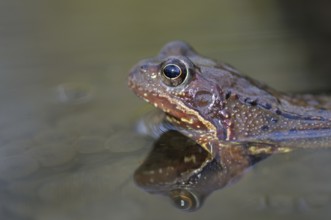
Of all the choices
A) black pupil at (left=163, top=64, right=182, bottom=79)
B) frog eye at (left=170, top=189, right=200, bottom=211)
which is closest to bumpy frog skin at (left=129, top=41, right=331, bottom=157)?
black pupil at (left=163, top=64, right=182, bottom=79)

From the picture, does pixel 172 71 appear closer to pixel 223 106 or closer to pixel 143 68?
pixel 143 68

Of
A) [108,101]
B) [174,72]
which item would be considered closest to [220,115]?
[174,72]

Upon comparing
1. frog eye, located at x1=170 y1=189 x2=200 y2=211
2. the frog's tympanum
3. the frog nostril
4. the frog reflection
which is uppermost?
the frog nostril

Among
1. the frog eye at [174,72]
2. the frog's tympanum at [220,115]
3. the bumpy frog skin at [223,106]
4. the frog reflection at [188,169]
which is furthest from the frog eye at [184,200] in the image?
the frog eye at [174,72]

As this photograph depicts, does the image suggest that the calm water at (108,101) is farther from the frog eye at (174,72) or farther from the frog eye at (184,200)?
the frog eye at (174,72)

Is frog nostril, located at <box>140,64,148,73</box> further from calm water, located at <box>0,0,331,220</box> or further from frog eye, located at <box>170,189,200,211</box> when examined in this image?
frog eye, located at <box>170,189,200,211</box>
